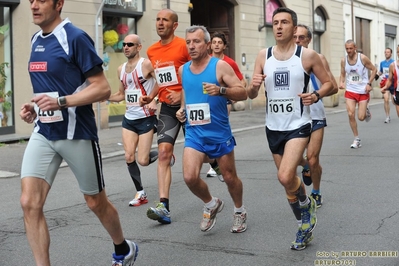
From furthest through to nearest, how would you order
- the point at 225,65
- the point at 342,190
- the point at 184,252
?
the point at 342,190
the point at 225,65
the point at 184,252

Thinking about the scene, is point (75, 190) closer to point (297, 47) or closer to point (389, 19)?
point (297, 47)

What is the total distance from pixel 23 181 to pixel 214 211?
2381mm

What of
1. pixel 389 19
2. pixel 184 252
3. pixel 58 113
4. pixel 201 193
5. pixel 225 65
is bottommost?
pixel 184 252

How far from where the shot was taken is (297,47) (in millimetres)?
6277

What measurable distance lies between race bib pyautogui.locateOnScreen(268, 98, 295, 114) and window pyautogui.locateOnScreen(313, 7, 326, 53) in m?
28.3

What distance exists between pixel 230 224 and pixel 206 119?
1.17 metres

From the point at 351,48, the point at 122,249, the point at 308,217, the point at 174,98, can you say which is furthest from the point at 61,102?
the point at 351,48

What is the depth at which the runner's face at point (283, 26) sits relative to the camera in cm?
623

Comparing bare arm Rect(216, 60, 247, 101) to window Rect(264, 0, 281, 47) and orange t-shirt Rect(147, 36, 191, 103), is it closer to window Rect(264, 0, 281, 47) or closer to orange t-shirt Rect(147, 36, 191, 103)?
orange t-shirt Rect(147, 36, 191, 103)

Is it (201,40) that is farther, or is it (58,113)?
(201,40)

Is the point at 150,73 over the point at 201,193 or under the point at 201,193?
over

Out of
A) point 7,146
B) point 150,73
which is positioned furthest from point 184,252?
point 7,146

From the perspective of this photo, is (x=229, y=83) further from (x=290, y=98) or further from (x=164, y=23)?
(x=164, y=23)

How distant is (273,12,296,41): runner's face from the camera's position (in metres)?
6.23
